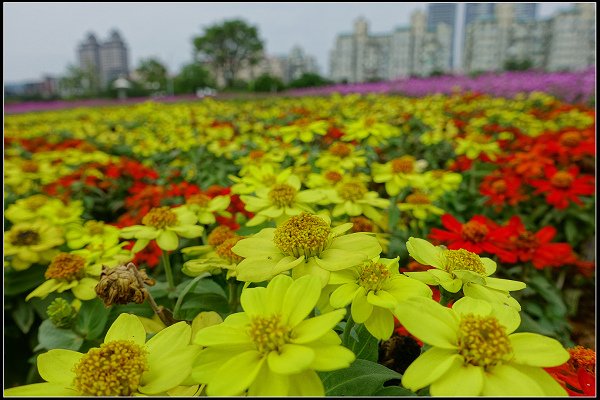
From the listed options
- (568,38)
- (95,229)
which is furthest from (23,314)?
(568,38)

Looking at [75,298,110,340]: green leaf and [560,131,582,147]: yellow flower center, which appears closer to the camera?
[75,298,110,340]: green leaf

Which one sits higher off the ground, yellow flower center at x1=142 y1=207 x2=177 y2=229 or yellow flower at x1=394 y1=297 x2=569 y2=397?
yellow flower center at x1=142 y1=207 x2=177 y2=229

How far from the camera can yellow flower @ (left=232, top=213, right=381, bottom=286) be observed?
550mm

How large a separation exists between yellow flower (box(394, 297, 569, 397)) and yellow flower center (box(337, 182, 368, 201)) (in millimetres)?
603

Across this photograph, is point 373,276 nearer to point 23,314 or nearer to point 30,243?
point 30,243

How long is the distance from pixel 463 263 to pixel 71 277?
82cm

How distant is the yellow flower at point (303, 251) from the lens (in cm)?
55

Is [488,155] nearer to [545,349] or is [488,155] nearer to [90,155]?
[545,349]

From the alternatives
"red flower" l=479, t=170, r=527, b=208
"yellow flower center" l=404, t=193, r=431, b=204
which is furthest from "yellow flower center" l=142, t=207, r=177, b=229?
"red flower" l=479, t=170, r=527, b=208

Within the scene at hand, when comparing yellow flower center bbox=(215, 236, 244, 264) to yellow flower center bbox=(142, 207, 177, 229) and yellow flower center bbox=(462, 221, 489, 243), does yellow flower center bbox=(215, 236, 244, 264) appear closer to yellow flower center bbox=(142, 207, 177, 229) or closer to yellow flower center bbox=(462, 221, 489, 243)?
yellow flower center bbox=(142, 207, 177, 229)

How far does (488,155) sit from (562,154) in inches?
14.7

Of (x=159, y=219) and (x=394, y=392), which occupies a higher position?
(x=159, y=219)

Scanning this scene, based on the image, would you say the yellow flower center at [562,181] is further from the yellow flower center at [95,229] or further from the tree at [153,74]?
the tree at [153,74]

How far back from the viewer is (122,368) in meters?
0.46
